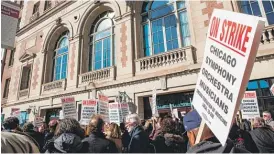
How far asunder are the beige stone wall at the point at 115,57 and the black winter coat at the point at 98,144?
215 inches

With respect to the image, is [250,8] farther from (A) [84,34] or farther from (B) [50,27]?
(B) [50,27]

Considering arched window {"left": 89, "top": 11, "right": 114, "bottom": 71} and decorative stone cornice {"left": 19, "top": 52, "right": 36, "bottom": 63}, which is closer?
arched window {"left": 89, "top": 11, "right": 114, "bottom": 71}

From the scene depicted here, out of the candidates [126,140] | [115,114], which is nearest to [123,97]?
[115,114]

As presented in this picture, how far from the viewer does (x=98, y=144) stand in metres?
2.56

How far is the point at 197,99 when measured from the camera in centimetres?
172

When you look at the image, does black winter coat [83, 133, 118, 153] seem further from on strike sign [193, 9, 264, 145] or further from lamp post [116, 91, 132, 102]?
lamp post [116, 91, 132, 102]

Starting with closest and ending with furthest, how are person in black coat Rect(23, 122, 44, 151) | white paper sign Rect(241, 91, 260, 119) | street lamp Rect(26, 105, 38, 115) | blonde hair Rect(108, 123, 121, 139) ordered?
1. blonde hair Rect(108, 123, 121, 139)
2. person in black coat Rect(23, 122, 44, 151)
3. white paper sign Rect(241, 91, 260, 119)
4. street lamp Rect(26, 105, 38, 115)

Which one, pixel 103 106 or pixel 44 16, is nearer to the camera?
pixel 103 106

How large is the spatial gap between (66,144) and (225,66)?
185 centimetres

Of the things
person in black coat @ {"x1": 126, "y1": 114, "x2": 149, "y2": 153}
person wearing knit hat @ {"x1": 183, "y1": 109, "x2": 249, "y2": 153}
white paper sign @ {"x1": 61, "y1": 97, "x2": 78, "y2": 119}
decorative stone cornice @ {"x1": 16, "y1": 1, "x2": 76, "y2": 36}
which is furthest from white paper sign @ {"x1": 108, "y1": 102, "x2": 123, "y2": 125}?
decorative stone cornice @ {"x1": 16, "y1": 1, "x2": 76, "y2": 36}

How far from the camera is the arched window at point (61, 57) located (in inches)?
529

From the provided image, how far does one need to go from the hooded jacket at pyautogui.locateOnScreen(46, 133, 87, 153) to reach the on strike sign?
56.8 inches

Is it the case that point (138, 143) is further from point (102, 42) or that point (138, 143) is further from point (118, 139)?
point (102, 42)

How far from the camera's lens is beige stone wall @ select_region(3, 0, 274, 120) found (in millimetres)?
7758
